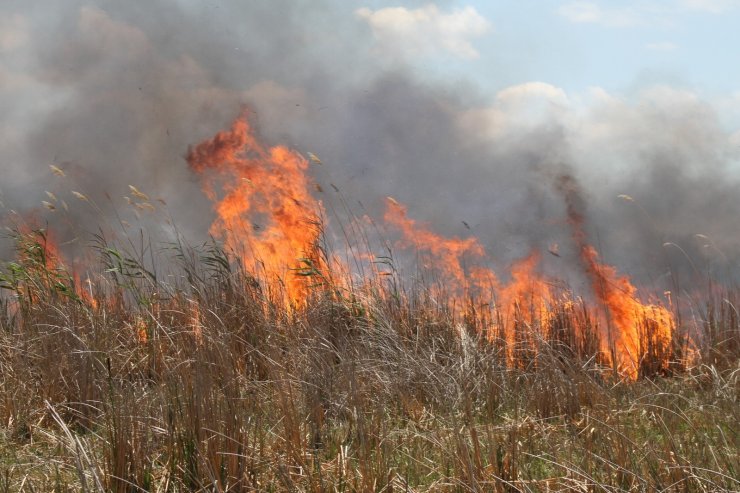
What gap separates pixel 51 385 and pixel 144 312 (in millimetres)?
1093

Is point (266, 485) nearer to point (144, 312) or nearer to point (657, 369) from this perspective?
point (144, 312)

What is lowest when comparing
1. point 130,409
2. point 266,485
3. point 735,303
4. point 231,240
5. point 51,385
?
point 266,485

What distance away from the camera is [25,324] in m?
5.41

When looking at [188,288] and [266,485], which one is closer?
[266,485]

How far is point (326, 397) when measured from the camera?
395cm

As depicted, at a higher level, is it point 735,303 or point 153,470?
point 735,303

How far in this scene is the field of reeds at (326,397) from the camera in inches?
118

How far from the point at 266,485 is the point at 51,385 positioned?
1.97 metres

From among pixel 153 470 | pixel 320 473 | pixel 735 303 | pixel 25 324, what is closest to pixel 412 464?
pixel 320 473

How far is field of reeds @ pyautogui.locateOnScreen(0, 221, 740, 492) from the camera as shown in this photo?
9.81ft

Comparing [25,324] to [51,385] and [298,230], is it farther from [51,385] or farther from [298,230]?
[298,230]

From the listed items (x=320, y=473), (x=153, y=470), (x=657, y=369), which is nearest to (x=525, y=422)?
(x=320, y=473)

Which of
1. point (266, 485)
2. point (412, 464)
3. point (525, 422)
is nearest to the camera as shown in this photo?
point (266, 485)

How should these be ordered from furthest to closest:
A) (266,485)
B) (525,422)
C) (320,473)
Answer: (525,422), (266,485), (320,473)
